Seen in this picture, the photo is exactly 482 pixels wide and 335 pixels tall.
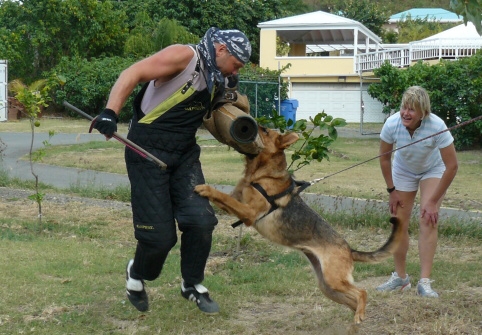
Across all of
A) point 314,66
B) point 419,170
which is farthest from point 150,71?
point 314,66

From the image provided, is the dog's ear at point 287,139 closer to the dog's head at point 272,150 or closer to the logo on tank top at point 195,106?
the dog's head at point 272,150

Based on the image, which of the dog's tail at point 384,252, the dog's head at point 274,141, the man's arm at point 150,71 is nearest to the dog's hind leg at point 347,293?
the dog's tail at point 384,252

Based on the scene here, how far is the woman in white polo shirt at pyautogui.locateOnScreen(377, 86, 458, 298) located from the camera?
20.1 feet

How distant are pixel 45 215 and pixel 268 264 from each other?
11.7 feet

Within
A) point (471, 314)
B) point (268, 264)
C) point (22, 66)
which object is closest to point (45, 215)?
point (268, 264)

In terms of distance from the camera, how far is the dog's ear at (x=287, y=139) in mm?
5578

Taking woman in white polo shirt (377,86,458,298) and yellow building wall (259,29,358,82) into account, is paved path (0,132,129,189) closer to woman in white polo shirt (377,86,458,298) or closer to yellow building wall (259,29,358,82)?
woman in white polo shirt (377,86,458,298)

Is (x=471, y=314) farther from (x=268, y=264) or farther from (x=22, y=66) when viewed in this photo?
(x=22, y=66)

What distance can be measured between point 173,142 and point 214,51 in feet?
2.21

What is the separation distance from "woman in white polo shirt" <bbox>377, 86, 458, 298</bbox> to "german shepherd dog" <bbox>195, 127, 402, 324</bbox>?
2.37ft

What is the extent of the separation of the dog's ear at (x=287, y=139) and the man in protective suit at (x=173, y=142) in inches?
27.8

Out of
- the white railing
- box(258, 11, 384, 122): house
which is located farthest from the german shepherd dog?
box(258, 11, 384, 122): house

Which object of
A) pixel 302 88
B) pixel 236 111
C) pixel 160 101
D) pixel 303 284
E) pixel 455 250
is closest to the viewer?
pixel 160 101

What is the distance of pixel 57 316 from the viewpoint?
5.39m
